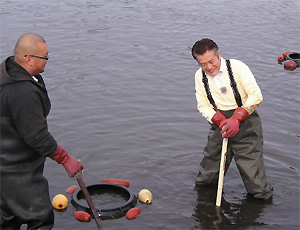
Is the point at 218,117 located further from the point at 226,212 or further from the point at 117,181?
the point at 117,181

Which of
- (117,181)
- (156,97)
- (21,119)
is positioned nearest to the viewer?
(21,119)

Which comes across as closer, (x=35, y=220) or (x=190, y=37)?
(x=35, y=220)

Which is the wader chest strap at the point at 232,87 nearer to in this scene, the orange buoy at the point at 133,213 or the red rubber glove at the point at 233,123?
the red rubber glove at the point at 233,123

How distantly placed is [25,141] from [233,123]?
95.7 inches

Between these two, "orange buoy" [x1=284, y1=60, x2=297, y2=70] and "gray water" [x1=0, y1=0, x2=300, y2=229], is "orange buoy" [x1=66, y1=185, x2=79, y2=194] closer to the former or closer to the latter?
"gray water" [x1=0, y1=0, x2=300, y2=229]

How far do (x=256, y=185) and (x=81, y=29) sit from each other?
984 centimetres

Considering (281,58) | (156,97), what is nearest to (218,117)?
(156,97)

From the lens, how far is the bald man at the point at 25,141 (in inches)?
205

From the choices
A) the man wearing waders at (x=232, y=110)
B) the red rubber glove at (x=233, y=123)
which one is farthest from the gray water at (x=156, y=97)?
the red rubber glove at (x=233, y=123)

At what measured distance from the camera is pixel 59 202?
22.7 feet

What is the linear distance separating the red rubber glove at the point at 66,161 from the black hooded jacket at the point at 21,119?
0.09m

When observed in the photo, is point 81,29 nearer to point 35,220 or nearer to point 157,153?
point 157,153

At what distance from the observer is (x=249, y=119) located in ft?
22.4

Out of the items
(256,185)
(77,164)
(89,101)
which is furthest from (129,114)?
(77,164)
